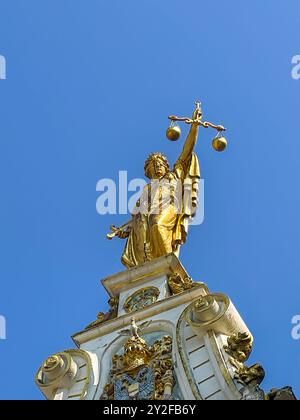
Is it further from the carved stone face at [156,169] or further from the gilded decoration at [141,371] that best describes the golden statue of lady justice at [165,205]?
the gilded decoration at [141,371]

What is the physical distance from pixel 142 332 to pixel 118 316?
0.77 meters

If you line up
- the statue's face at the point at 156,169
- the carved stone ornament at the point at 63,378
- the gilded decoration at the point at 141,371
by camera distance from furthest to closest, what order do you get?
the statue's face at the point at 156,169 < the carved stone ornament at the point at 63,378 < the gilded decoration at the point at 141,371

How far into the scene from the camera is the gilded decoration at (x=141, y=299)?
18234 mm

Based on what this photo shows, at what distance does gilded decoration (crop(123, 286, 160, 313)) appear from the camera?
718 inches

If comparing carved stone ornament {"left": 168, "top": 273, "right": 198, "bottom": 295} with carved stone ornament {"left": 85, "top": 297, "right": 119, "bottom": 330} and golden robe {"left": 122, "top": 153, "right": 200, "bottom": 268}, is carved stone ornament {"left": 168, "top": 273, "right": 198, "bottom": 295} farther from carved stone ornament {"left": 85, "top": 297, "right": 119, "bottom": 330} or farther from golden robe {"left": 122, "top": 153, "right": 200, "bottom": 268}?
carved stone ornament {"left": 85, "top": 297, "right": 119, "bottom": 330}

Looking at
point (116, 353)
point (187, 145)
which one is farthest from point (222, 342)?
point (187, 145)

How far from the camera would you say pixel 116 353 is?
1742 cm

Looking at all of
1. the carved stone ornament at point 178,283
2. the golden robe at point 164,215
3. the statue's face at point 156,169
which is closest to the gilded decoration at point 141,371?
the carved stone ornament at point 178,283

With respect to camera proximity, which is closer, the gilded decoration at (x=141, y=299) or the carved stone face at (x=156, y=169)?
the gilded decoration at (x=141, y=299)

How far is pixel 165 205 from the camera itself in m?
20.2

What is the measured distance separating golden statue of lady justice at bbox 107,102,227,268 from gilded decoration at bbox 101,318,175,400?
254 centimetres

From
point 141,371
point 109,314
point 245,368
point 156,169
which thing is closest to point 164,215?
point 156,169

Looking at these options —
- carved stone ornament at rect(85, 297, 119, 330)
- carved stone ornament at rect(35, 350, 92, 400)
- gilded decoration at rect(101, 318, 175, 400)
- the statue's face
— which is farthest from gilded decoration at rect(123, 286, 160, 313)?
the statue's face

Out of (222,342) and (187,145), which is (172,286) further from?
(187,145)
